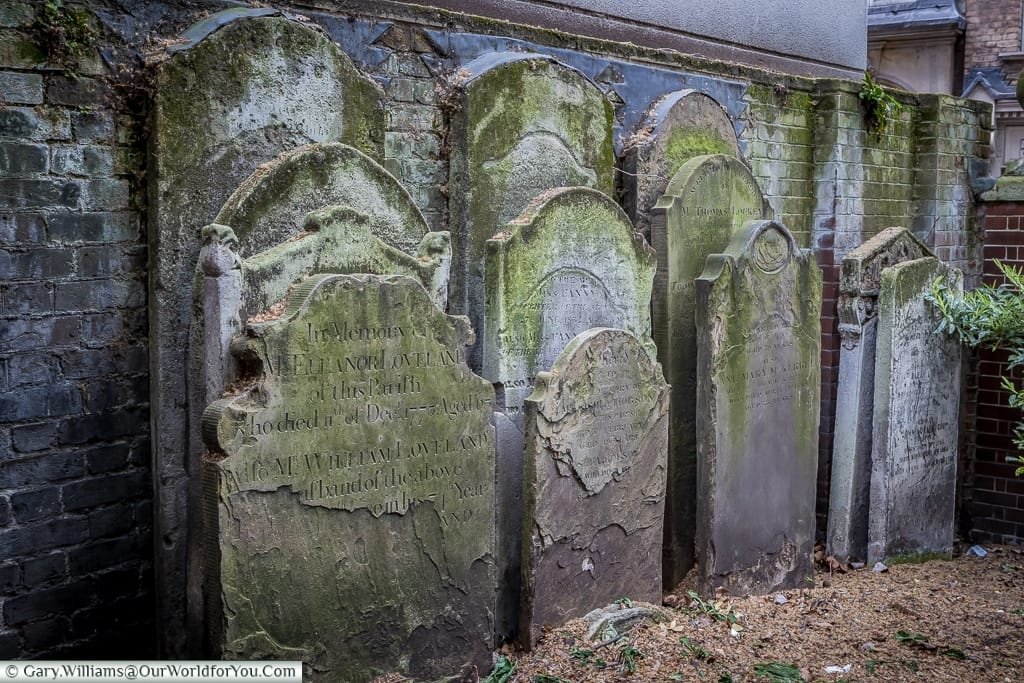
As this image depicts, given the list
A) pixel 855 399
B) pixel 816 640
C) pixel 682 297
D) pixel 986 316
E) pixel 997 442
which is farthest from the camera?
pixel 997 442

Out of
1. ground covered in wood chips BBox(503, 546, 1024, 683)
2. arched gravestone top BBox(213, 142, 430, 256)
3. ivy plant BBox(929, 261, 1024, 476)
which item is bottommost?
ground covered in wood chips BBox(503, 546, 1024, 683)

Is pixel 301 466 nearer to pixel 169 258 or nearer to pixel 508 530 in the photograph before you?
pixel 169 258

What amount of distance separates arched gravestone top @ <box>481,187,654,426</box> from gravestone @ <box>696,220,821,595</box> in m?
0.41

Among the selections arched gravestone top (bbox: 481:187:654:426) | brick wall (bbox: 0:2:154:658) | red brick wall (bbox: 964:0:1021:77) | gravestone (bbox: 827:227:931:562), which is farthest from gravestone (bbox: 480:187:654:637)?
red brick wall (bbox: 964:0:1021:77)

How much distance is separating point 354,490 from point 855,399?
11.9 feet

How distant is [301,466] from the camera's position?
Answer: 11.6 feet

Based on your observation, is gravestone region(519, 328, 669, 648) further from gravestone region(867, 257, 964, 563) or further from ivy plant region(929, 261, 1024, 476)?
ivy plant region(929, 261, 1024, 476)

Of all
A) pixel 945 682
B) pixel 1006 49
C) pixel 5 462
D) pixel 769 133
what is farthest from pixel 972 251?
pixel 1006 49

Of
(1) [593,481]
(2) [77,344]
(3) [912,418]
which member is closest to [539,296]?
(1) [593,481]

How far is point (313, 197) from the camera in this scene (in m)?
3.92

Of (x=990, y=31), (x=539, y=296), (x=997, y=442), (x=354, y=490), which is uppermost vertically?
(x=990, y=31)

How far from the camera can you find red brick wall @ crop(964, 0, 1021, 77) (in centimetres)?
1602

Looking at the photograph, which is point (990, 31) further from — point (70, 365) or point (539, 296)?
point (70, 365)

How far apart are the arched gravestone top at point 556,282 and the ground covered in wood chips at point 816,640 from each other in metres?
1.06
